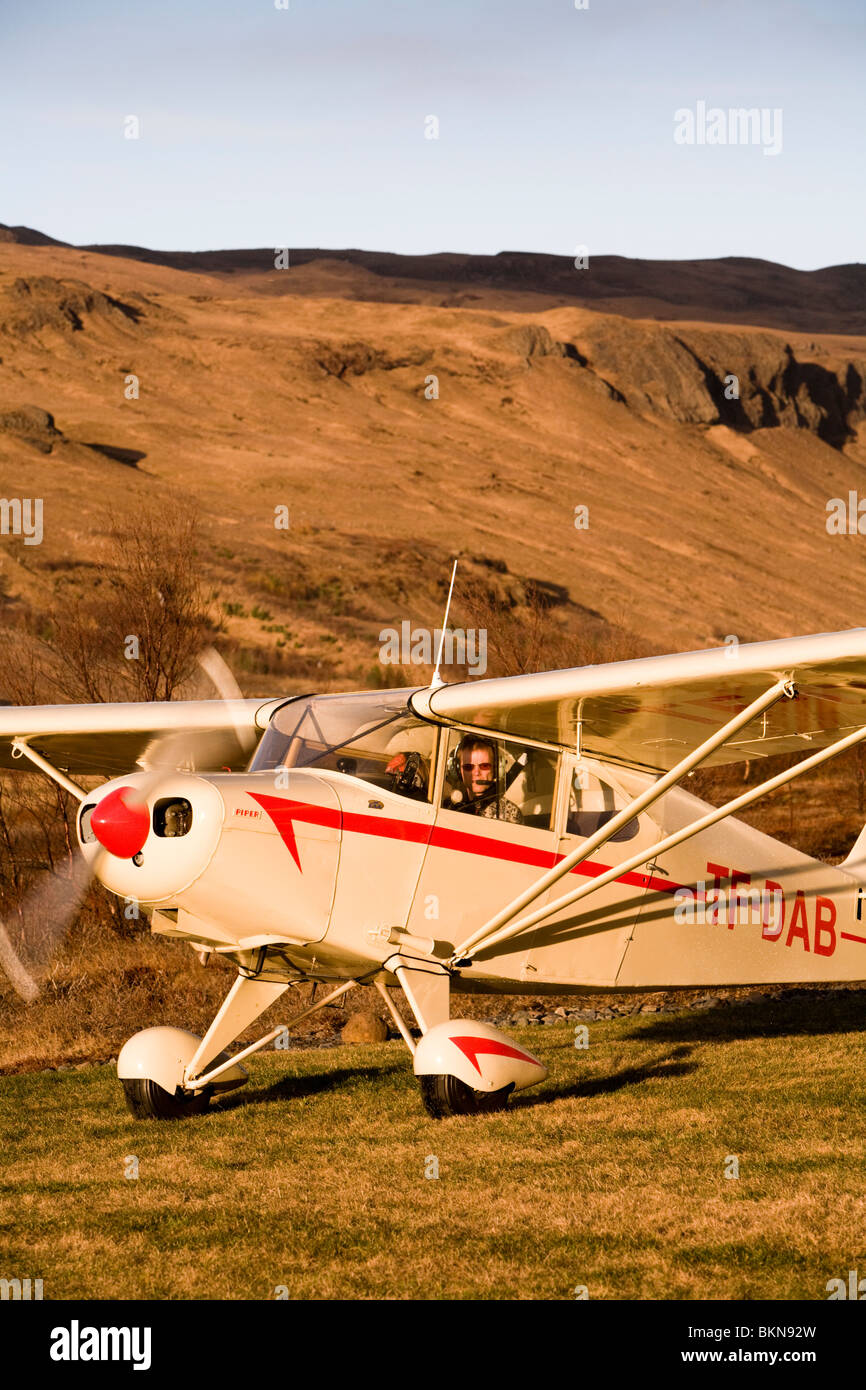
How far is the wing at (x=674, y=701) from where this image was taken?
733cm

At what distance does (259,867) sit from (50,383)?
3240 inches

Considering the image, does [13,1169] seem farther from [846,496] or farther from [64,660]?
[846,496]

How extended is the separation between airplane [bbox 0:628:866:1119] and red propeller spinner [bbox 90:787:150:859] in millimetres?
15

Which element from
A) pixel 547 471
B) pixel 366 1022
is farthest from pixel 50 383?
pixel 366 1022

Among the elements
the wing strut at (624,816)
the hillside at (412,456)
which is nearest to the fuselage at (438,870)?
the wing strut at (624,816)

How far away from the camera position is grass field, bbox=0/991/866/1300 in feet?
19.0

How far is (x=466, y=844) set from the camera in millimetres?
8602

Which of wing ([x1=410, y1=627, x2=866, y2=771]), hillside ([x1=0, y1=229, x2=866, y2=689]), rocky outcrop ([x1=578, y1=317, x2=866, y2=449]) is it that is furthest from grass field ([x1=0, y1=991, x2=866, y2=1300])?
rocky outcrop ([x1=578, y1=317, x2=866, y2=449])

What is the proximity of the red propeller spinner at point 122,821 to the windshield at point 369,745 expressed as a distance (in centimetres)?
129

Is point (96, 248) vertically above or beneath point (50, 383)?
above

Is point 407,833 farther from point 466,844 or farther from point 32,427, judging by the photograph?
point 32,427

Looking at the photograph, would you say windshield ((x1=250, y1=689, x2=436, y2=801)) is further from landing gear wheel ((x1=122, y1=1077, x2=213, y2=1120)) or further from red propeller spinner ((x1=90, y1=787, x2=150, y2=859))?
landing gear wheel ((x1=122, y1=1077, x2=213, y2=1120))
